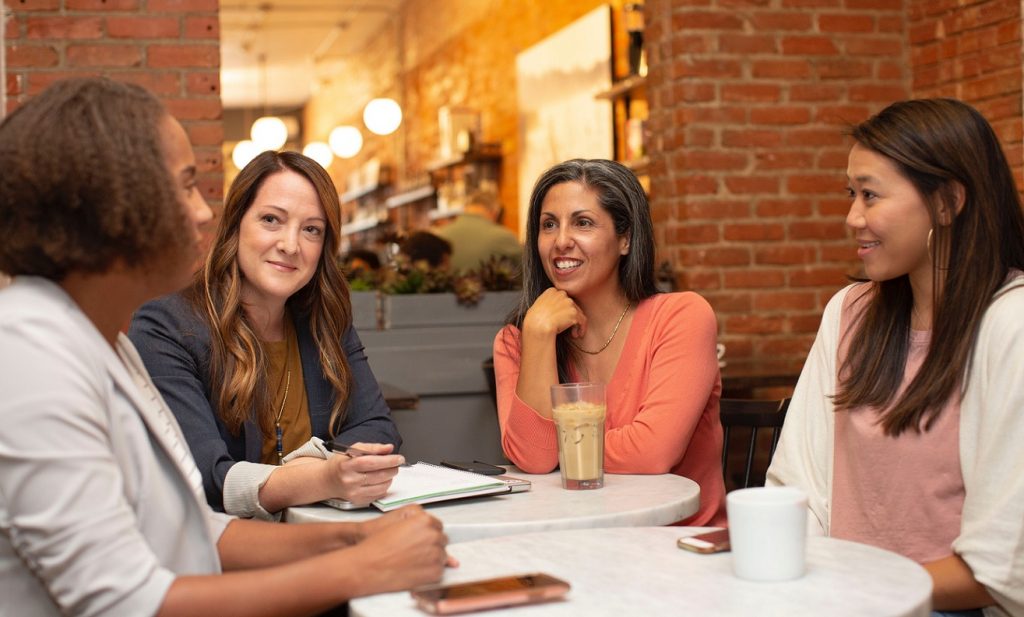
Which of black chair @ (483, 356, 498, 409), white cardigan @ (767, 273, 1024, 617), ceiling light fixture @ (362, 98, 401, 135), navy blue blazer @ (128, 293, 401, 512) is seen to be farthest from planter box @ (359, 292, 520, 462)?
ceiling light fixture @ (362, 98, 401, 135)

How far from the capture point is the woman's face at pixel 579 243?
239 cm

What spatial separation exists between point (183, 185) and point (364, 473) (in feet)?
1.86

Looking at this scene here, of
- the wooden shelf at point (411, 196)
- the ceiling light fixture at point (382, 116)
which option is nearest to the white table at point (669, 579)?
the wooden shelf at point (411, 196)

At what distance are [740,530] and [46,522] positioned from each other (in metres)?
0.73

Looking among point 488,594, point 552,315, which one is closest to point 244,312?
point 552,315

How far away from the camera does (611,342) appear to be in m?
2.37

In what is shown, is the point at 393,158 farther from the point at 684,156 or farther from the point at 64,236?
the point at 64,236

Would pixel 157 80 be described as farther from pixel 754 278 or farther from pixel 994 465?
pixel 994 465

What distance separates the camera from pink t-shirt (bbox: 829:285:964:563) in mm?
1687

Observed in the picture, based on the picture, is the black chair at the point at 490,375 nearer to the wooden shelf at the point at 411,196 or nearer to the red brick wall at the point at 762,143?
the red brick wall at the point at 762,143

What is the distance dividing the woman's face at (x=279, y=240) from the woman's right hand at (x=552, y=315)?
460 millimetres

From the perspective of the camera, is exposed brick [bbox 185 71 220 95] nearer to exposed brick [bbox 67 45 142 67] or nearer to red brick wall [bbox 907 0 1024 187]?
exposed brick [bbox 67 45 142 67]

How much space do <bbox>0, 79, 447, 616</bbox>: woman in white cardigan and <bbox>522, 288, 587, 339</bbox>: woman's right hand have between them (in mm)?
971

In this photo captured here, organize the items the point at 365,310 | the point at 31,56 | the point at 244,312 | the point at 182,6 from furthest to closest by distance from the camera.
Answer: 1. the point at 365,310
2. the point at 182,6
3. the point at 31,56
4. the point at 244,312
